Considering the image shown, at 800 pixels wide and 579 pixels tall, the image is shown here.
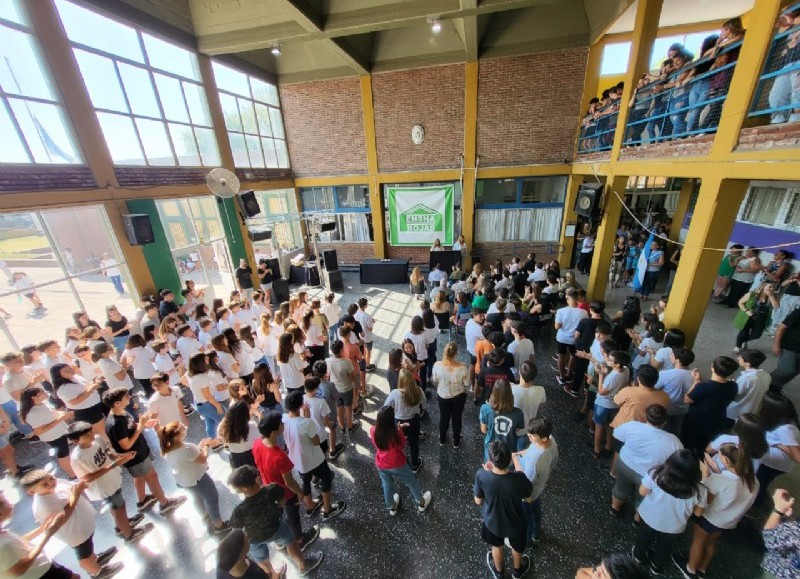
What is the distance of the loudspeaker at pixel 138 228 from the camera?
5.88 meters

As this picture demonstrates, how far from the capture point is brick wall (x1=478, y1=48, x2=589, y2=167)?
850cm

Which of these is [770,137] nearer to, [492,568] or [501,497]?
[501,497]

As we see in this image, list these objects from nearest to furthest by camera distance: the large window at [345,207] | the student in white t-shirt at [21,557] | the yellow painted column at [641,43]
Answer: the student in white t-shirt at [21,557]
the yellow painted column at [641,43]
the large window at [345,207]

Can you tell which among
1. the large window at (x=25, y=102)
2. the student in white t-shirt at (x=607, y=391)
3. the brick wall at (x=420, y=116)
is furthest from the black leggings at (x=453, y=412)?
the brick wall at (x=420, y=116)

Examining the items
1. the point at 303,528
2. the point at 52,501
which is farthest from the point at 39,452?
the point at 303,528

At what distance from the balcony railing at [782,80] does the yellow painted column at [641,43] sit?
2917 mm

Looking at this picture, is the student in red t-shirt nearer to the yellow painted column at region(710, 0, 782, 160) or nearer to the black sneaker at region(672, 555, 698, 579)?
the black sneaker at region(672, 555, 698, 579)

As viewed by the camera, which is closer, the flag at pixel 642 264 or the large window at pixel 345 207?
the flag at pixel 642 264

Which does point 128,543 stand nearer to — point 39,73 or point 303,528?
point 303,528

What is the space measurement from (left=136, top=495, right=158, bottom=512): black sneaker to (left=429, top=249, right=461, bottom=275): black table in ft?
27.0

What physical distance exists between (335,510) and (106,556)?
217 centimetres

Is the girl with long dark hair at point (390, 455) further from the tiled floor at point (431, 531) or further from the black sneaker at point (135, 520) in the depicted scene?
the black sneaker at point (135, 520)

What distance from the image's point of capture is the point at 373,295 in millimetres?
9531

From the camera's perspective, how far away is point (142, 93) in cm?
641
